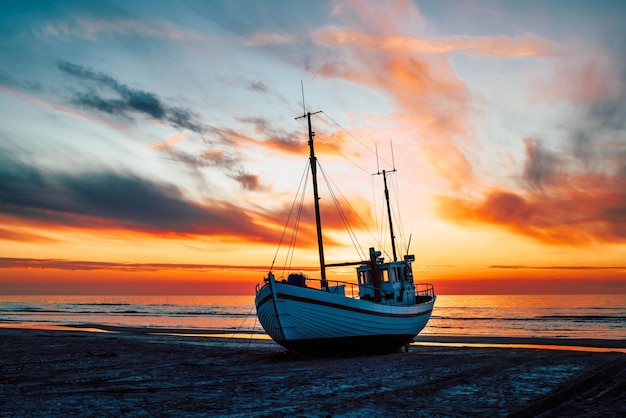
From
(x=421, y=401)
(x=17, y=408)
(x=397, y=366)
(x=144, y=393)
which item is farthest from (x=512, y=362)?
(x=17, y=408)

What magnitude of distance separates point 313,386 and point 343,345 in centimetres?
908

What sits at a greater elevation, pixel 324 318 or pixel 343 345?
pixel 324 318

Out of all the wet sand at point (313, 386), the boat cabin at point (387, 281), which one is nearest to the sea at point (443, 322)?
the boat cabin at point (387, 281)

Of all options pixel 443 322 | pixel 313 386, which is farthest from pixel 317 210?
pixel 443 322

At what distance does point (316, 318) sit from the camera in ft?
69.8

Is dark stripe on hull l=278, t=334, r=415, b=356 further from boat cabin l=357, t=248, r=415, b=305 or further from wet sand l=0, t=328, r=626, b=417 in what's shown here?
boat cabin l=357, t=248, r=415, b=305

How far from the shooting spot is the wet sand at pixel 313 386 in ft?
35.1

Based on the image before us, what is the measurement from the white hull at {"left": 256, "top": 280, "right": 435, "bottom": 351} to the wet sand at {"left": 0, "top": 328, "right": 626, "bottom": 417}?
927 millimetres

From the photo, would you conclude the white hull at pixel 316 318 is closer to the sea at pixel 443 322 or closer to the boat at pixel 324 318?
the boat at pixel 324 318

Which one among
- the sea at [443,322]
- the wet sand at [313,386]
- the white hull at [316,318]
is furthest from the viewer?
the sea at [443,322]

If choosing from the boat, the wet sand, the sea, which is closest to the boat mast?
the boat

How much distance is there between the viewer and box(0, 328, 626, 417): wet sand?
35.1 ft

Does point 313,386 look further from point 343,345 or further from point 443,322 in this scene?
point 443,322

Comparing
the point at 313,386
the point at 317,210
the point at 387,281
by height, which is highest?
the point at 317,210
